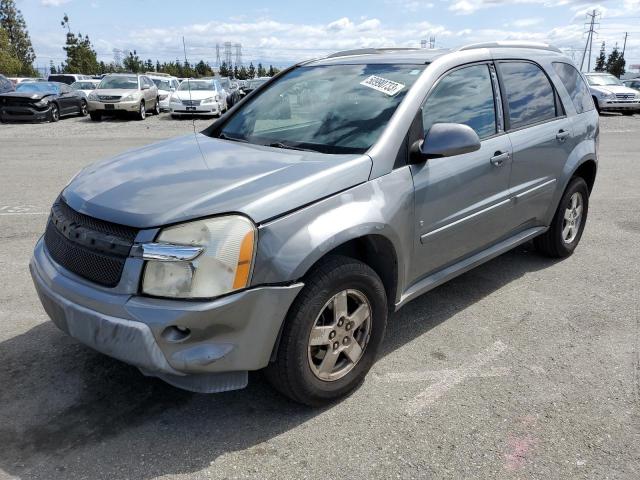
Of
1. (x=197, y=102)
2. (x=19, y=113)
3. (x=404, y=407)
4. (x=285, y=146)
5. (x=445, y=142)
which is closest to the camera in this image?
(x=404, y=407)

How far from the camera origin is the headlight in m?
2.43

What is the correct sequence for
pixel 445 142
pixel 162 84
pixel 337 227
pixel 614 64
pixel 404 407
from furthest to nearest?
pixel 614 64, pixel 162 84, pixel 445 142, pixel 404 407, pixel 337 227

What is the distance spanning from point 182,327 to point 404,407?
129 centimetres

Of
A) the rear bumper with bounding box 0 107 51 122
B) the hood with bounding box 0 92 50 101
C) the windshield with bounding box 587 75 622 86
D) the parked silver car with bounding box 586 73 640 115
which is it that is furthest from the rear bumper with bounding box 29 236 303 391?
the windshield with bounding box 587 75 622 86

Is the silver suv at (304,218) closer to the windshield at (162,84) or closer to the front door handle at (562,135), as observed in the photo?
the front door handle at (562,135)

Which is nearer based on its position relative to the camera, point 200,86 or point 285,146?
point 285,146

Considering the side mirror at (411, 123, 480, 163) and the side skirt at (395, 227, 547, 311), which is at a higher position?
the side mirror at (411, 123, 480, 163)

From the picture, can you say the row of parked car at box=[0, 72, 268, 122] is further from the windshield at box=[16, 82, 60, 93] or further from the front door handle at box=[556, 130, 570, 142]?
the front door handle at box=[556, 130, 570, 142]

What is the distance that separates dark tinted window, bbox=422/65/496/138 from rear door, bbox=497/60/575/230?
0.71ft

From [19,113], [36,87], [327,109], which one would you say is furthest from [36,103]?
[327,109]

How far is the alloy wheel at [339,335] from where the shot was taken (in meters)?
2.85

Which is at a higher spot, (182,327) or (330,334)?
(182,327)

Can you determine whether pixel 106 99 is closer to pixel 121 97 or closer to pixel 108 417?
pixel 121 97

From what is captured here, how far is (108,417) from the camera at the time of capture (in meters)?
2.85
